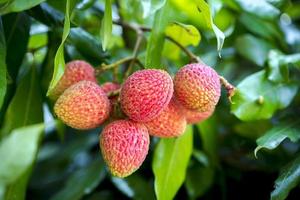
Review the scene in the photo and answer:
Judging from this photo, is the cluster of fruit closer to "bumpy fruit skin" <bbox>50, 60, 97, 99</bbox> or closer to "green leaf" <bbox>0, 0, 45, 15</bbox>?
"bumpy fruit skin" <bbox>50, 60, 97, 99</bbox>

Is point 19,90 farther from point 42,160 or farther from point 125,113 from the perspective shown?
point 42,160

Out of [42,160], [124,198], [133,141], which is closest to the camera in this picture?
[133,141]

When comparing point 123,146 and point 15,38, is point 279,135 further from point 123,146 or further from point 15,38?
point 15,38

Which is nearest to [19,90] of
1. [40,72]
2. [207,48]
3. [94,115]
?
[40,72]

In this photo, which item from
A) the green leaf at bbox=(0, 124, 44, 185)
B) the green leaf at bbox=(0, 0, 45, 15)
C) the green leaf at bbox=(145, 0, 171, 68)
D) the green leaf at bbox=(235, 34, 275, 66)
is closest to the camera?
the green leaf at bbox=(0, 0, 45, 15)

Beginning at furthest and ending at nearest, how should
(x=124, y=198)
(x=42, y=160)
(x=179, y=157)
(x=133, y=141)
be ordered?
(x=42, y=160) → (x=124, y=198) → (x=179, y=157) → (x=133, y=141)

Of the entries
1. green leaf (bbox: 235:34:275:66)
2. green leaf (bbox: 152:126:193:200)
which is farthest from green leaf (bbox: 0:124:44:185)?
green leaf (bbox: 235:34:275:66)
